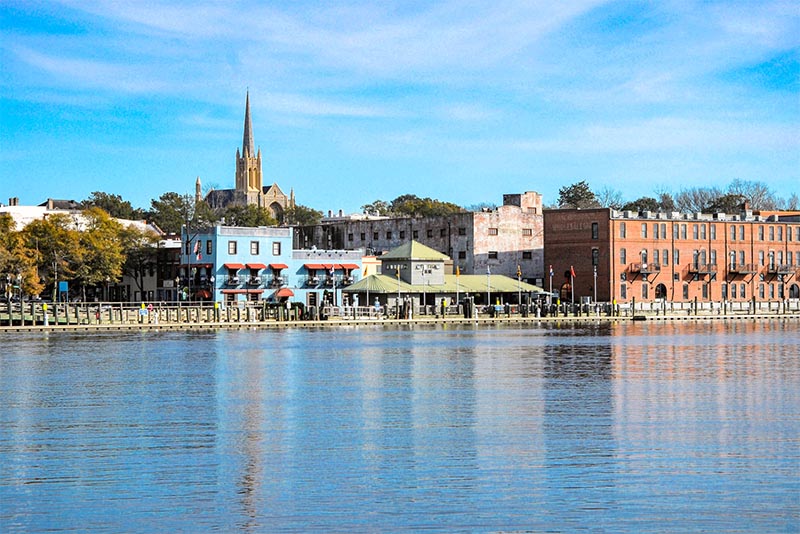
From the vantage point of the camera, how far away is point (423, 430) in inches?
1217

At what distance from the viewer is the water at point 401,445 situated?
68.4ft

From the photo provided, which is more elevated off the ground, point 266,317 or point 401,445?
point 266,317

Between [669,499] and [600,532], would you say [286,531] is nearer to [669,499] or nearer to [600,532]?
[600,532]

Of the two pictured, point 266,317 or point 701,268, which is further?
point 701,268

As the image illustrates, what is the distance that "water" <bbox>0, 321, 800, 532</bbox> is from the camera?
2086 centimetres

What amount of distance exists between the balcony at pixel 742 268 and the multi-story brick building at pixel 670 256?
0.35ft

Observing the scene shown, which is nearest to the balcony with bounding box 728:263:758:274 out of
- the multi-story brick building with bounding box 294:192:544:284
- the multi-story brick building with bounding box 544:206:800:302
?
the multi-story brick building with bounding box 544:206:800:302

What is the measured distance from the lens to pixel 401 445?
28.4 meters

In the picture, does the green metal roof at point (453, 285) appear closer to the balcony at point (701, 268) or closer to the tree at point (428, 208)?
the balcony at point (701, 268)

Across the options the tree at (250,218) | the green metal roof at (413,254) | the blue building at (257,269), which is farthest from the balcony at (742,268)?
the tree at (250,218)

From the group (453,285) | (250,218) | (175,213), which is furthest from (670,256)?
(175,213)

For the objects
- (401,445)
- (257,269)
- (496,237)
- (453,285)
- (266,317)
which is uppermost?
(496,237)

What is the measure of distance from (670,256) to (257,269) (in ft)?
143

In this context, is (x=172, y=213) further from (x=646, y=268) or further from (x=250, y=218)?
(x=646, y=268)
